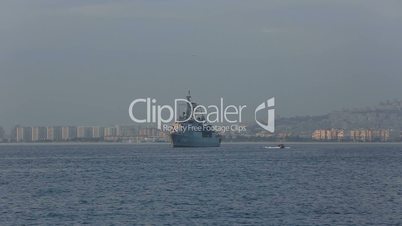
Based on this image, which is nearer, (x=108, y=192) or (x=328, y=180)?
(x=108, y=192)

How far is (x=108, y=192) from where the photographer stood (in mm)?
55438

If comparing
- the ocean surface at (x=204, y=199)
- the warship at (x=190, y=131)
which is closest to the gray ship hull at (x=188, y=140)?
the warship at (x=190, y=131)

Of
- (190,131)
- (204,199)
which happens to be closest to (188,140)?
(190,131)

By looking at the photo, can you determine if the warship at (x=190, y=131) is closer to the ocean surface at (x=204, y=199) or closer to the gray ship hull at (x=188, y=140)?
the gray ship hull at (x=188, y=140)

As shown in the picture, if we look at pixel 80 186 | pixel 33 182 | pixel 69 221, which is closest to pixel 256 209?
pixel 69 221

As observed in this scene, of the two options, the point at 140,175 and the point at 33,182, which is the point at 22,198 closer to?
the point at 33,182

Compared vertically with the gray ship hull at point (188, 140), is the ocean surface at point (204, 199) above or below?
below

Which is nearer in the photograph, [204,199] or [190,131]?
[204,199]

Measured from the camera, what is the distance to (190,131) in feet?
597

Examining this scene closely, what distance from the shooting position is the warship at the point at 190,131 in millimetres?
182375

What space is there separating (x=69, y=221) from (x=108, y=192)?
15.9m

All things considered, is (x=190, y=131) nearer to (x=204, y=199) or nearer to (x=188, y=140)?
(x=188, y=140)

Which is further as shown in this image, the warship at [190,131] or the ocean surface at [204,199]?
the warship at [190,131]

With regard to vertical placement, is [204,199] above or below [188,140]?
below
